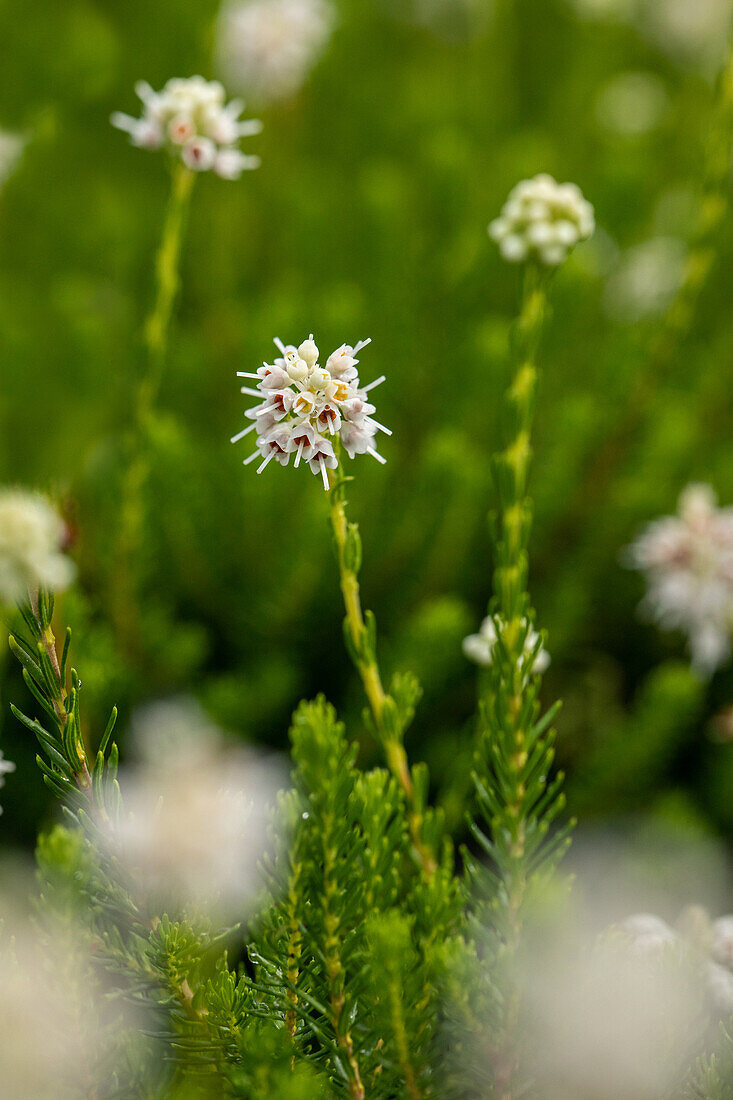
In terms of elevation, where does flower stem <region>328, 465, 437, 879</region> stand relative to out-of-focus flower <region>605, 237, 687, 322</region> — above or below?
below

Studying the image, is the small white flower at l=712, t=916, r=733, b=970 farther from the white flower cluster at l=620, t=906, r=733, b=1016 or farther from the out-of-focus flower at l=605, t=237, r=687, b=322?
the out-of-focus flower at l=605, t=237, r=687, b=322

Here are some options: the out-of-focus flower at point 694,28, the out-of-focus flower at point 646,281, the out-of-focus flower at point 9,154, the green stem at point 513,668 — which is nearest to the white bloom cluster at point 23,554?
the green stem at point 513,668

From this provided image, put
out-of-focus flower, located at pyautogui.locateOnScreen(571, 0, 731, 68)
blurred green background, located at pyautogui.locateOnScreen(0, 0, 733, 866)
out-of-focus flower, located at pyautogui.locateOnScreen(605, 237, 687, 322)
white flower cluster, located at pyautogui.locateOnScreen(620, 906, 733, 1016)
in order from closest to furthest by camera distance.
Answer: white flower cluster, located at pyautogui.locateOnScreen(620, 906, 733, 1016) < blurred green background, located at pyautogui.locateOnScreen(0, 0, 733, 866) < out-of-focus flower, located at pyautogui.locateOnScreen(605, 237, 687, 322) < out-of-focus flower, located at pyautogui.locateOnScreen(571, 0, 731, 68)

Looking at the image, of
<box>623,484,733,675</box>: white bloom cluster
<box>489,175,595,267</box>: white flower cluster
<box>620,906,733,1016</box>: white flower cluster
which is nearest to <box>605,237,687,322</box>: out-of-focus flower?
<box>623,484,733,675</box>: white bloom cluster

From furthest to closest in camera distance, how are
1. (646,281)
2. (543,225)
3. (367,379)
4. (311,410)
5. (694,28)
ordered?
(694,28), (646,281), (367,379), (543,225), (311,410)

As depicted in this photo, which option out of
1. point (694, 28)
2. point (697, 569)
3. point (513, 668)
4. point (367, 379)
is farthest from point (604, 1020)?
point (694, 28)

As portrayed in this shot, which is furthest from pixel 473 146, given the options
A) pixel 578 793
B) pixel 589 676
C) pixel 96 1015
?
pixel 96 1015

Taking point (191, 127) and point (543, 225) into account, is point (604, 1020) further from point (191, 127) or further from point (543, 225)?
point (191, 127)
